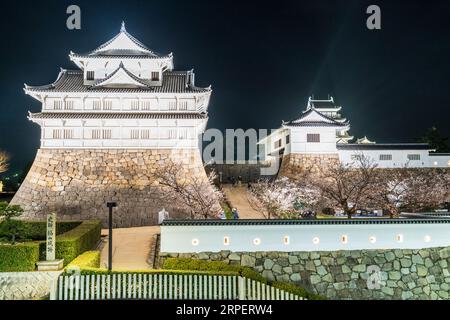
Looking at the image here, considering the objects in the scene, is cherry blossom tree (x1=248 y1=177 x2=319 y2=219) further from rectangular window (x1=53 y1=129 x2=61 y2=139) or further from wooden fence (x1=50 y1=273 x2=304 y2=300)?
rectangular window (x1=53 y1=129 x2=61 y2=139)

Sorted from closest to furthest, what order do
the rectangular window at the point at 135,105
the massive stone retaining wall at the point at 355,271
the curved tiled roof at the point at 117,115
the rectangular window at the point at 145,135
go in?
1. the massive stone retaining wall at the point at 355,271
2. the curved tiled roof at the point at 117,115
3. the rectangular window at the point at 145,135
4. the rectangular window at the point at 135,105

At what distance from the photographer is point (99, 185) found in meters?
26.6

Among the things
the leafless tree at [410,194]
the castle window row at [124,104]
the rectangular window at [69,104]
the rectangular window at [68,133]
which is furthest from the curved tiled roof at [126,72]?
the leafless tree at [410,194]

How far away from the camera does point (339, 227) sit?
52.5 feet

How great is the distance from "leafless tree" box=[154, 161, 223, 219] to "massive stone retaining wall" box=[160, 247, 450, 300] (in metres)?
5.76

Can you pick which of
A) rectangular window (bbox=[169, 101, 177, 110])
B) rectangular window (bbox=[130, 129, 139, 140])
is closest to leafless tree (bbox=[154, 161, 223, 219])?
rectangular window (bbox=[130, 129, 139, 140])

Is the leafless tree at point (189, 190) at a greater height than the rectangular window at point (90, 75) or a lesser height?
lesser

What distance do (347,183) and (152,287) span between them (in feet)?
64.0

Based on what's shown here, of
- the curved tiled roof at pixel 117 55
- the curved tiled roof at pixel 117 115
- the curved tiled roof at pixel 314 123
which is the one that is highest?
the curved tiled roof at pixel 117 55

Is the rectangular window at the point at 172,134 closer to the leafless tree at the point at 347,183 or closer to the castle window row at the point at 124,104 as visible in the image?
the castle window row at the point at 124,104

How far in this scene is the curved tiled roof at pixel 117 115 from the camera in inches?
1053

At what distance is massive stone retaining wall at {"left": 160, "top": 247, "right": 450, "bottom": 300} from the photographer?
15.3m

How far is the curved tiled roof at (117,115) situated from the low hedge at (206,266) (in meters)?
14.7
